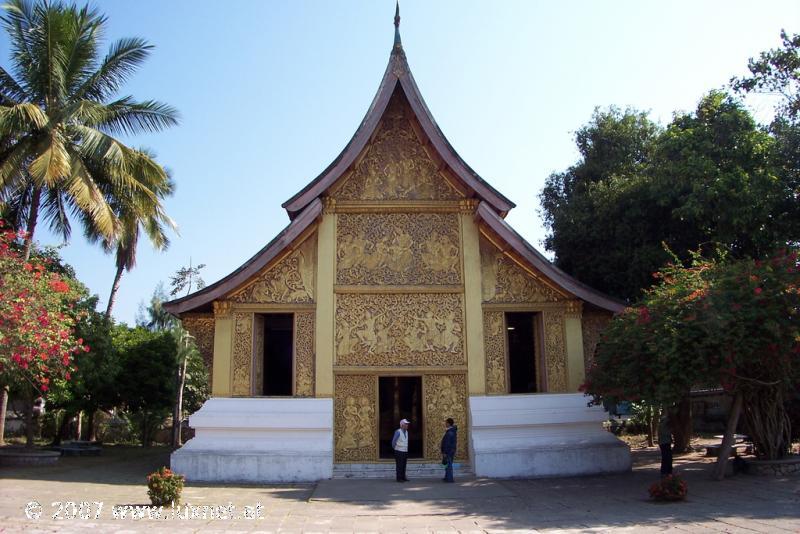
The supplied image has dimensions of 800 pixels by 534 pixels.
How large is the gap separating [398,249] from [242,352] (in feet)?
12.3

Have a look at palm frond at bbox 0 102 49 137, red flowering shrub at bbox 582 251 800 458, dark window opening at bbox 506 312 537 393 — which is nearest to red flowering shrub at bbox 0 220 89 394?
palm frond at bbox 0 102 49 137

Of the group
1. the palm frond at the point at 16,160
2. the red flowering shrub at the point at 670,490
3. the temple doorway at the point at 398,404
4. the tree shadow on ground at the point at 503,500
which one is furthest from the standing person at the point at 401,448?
the palm frond at the point at 16,160

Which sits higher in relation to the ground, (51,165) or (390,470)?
(51,165)

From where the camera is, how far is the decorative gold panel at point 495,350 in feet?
40.2

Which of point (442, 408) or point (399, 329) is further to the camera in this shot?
point (399, 329)

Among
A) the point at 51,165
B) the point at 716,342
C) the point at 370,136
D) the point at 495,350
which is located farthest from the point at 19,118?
the point at 716,342

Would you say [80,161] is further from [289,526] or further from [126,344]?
[289,526]

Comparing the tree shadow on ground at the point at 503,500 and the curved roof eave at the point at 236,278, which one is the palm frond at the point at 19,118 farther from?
the tree shadow on ground at the point at 503,500

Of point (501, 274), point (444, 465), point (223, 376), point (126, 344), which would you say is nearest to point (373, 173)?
point (501, 274)

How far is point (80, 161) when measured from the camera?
16.3 m

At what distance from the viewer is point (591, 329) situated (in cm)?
1277

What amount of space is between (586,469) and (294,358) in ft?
20.1

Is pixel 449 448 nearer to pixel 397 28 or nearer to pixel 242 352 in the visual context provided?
pixel 242 352

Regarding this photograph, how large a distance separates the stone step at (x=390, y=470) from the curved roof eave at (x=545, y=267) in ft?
13.3
